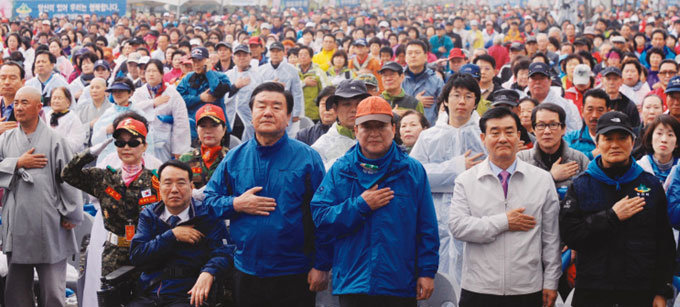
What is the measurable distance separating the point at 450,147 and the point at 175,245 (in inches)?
75.4

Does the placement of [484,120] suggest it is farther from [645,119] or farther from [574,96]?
[574,96]

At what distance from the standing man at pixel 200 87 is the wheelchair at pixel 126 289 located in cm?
384

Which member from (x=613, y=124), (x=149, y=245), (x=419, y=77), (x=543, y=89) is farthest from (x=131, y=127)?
(x=419, y=77)

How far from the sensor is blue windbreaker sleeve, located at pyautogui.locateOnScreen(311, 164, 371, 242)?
11.5 feet

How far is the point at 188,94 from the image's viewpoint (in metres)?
8.14

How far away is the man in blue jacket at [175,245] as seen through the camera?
4.23 meters

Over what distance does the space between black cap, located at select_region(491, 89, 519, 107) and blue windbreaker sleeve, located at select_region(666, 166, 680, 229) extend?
183 centimetres

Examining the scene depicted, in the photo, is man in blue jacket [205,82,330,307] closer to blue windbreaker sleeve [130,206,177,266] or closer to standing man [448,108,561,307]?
blue windbreaker sleeve [130,206,177,266]

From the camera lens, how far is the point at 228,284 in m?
4.32

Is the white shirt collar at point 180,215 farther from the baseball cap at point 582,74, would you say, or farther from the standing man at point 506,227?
the baseball cap at point 582,74

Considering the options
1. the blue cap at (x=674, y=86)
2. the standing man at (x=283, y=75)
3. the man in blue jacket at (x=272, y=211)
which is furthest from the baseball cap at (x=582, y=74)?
the man in blue jacket at (x=272, y=211)

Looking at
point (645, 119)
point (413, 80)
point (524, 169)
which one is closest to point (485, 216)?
point (524, 169)

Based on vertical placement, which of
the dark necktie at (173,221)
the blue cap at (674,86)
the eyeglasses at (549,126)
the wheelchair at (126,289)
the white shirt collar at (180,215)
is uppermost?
the blue cap at (674,86)

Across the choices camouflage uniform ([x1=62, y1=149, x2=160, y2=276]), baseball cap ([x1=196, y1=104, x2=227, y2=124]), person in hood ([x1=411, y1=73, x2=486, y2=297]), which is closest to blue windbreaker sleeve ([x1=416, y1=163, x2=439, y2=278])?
person in hood ([x1=411, y1=73, x2=486, y2=297])
